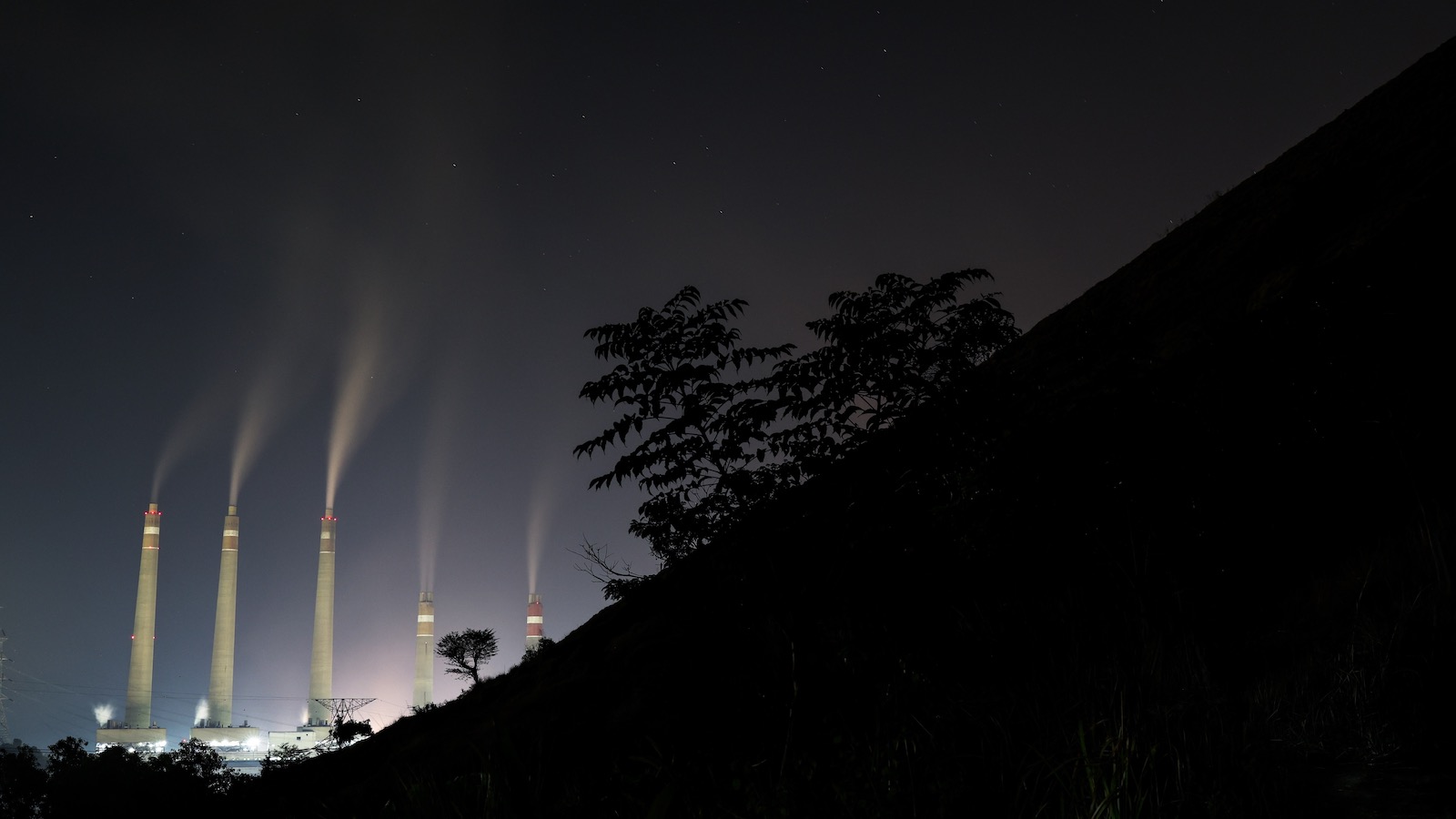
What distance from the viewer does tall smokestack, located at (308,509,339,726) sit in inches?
4729

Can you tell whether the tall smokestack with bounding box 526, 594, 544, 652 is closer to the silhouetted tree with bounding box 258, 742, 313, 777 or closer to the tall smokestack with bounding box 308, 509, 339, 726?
the tall smokestack with bounding box 308, 509, 339, 726

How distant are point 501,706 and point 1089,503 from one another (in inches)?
408

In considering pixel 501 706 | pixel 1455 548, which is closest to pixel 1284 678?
pixel 1455 548

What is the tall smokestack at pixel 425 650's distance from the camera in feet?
447

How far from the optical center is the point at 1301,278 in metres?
8.32

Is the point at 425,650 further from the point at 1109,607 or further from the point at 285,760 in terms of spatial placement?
the point at 1109,607

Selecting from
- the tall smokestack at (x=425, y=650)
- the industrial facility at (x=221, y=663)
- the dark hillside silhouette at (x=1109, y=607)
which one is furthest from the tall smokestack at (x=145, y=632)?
the dark hillside silhouette at (x=1109, y=607)

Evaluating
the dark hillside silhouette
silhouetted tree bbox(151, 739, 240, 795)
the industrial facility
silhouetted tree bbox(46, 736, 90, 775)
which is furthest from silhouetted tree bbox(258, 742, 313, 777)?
the industrial facility

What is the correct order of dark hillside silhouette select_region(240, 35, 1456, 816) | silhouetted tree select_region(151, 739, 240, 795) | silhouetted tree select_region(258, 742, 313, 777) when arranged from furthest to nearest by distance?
silhouetted tree select_region(151, 739, 240, 795), silhouetted tree select_region(258, 742, 313, 777), dark hillside silhouette select_region(240, 35, 1456, 816)

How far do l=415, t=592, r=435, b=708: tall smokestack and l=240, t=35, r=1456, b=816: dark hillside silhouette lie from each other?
462 feet

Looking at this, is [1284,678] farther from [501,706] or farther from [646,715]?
[501,706]

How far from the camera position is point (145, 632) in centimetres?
11381

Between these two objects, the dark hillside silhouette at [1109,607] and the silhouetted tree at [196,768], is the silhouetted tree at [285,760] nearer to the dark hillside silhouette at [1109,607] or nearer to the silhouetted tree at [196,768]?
the silhouetted tree at [196,768]

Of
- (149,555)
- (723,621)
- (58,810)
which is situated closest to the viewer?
(723,621)
